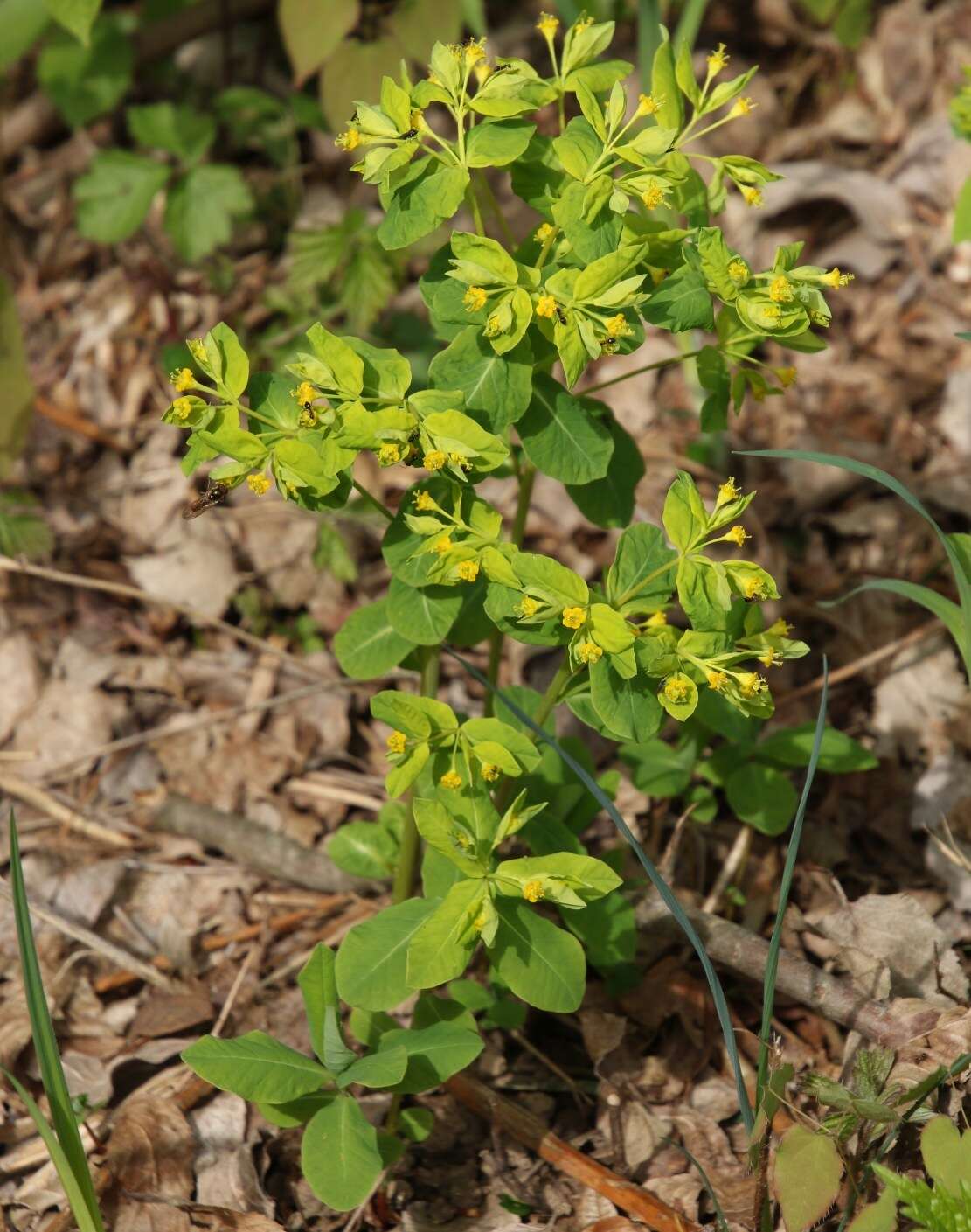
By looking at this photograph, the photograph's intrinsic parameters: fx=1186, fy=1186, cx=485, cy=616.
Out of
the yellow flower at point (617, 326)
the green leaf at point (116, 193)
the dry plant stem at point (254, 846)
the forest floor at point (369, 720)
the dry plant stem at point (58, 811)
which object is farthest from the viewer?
the green leaf at point (116, 193)

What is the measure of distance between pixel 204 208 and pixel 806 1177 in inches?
114

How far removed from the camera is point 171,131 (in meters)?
3.46

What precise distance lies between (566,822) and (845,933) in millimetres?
580

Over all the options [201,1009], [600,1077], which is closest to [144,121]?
[201,1009]

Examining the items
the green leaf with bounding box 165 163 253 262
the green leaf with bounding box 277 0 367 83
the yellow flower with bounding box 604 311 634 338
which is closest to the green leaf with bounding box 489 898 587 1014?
the yellow flower with bounding box 604 311 634 338

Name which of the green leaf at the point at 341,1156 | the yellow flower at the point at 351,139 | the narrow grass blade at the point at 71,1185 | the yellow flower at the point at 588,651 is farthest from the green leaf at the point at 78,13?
the green leaf at the point at 341,1156

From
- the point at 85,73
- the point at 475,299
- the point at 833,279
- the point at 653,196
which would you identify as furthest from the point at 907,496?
the point at 85,73

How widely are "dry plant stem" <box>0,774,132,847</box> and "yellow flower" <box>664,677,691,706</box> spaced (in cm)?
161

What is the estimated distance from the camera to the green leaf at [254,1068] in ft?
5.54

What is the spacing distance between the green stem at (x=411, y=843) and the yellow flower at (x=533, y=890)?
15.9 inches

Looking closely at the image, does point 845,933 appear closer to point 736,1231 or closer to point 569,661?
point 736,1231

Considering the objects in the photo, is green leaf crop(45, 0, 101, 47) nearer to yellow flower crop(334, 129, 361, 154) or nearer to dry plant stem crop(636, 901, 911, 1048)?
yellow flower crop(334, 129, 361, 154)

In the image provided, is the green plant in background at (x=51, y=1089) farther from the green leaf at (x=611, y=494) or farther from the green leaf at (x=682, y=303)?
the green leaf at (x=682, y=303)

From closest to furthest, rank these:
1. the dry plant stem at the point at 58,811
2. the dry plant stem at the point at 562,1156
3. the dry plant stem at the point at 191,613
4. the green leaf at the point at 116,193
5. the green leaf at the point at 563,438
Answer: the green leaf at the point at 563,438, the dry plant stem at the point at 562,1156, the dry plant stem at the point at 58,811, the dry plant stem at the point at 191,613, the green leaf at the point at 116,193
